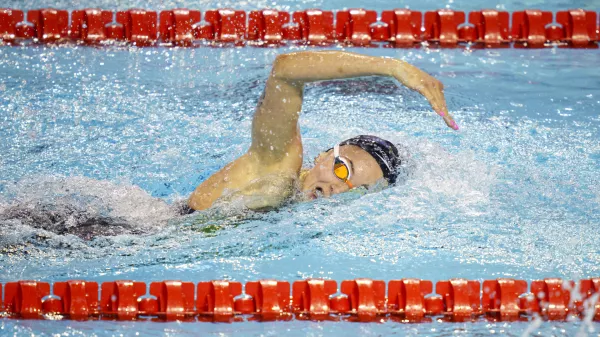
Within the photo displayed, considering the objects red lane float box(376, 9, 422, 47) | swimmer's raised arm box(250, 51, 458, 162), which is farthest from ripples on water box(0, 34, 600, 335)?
swimmer's raised arm box(250, 51, 458, 162)

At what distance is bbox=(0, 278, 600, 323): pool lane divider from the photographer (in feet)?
9.41

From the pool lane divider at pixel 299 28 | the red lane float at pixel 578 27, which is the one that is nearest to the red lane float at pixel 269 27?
the pool lane divider at pixel 299 28

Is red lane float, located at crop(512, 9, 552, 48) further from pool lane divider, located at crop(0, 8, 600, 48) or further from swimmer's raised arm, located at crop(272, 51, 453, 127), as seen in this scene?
swimmer's raised arm, located at crop(272, 51, 453, 127)

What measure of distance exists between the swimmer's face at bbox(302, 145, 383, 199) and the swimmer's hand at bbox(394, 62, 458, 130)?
750 millimetres

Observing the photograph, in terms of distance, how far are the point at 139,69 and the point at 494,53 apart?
2361mm

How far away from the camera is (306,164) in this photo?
3.90 m

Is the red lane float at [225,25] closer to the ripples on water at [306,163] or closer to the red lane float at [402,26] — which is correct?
the ripples on water at [306,163]

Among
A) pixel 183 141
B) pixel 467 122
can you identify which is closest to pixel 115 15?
pixel 183 141

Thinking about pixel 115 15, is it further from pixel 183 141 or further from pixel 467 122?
pixel 467 122

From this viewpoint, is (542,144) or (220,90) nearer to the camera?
(542,144)

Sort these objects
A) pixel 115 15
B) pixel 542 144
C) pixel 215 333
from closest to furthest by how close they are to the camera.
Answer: pixel 215 333
pixel 542 144
pixel 115 15

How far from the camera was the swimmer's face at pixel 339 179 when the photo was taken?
3.18 m

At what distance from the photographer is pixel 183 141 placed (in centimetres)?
430

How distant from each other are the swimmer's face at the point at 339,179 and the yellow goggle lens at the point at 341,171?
0.05 feet
